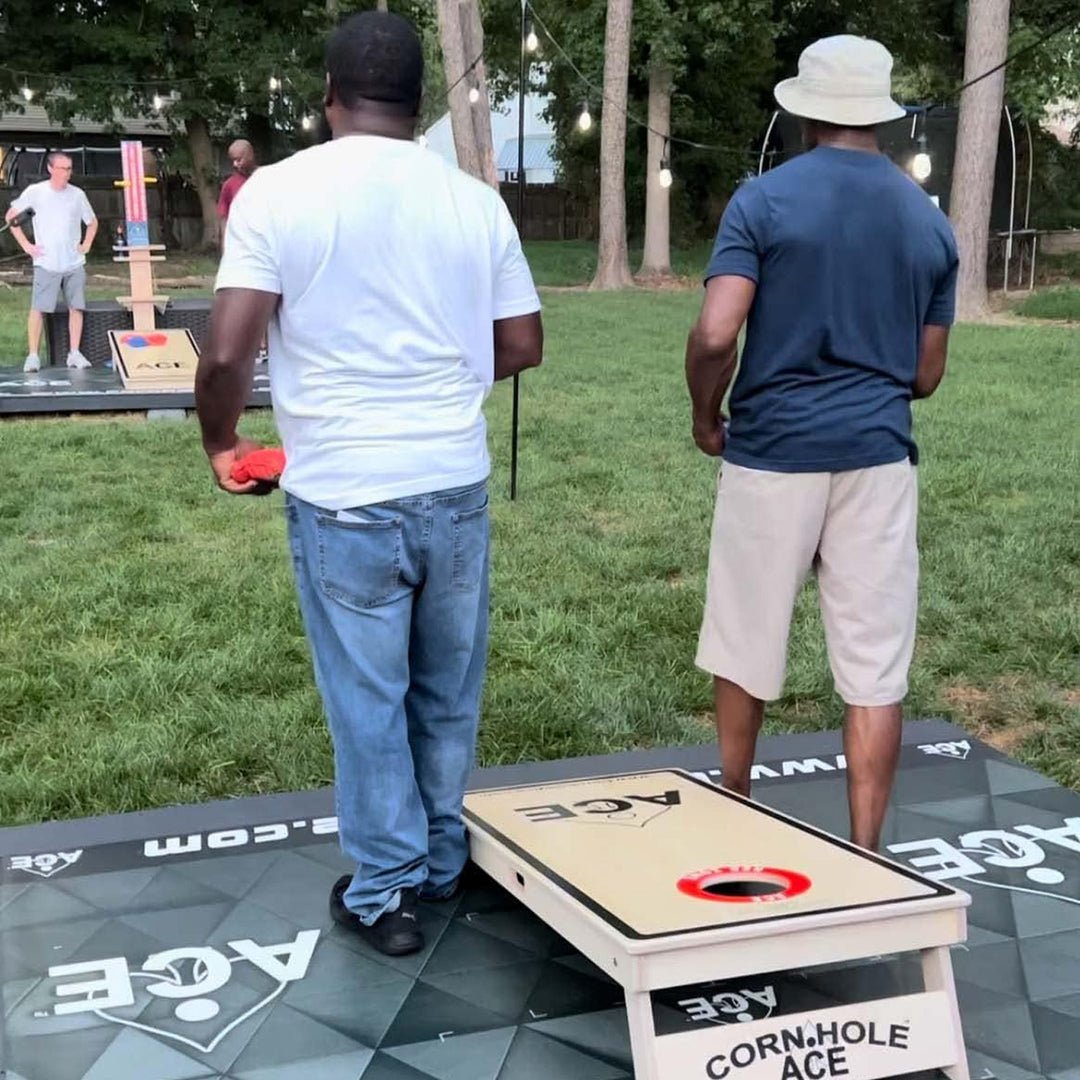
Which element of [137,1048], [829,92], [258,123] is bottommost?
[137,1048]

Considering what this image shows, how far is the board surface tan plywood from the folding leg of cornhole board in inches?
273

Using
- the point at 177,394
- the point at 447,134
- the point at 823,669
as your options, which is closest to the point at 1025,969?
the point at 823,669

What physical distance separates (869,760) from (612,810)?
55cm

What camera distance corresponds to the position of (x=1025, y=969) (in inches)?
103

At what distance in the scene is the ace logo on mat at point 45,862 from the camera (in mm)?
3016

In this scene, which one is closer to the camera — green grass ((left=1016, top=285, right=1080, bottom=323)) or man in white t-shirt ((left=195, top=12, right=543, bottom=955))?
man in white t-shirt ((left=195, top=12, right=543, bottom=955))

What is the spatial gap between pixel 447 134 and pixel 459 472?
39.5 m

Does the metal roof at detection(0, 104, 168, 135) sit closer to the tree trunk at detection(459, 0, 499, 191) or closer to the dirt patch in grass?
the tree trunk at detection(459, 0, 499, 191)

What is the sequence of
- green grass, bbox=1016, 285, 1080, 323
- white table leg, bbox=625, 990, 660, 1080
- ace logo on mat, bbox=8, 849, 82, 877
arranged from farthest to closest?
green grass, bbox=1016, 285, 1080, 323, ace logo on mat, bbox=8, 849, 82, 877, white table leg, bbox=625, 990, 660, 1080

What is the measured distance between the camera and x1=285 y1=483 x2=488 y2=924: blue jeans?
8.08ft

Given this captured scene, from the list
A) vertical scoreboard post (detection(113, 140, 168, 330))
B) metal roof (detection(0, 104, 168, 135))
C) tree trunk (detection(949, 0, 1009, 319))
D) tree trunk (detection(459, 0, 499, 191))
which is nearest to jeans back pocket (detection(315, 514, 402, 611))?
vertical scoreboard post (detection(113, 140, 168, 330))

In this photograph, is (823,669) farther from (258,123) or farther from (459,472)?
(258,123)

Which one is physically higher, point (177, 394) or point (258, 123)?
point (258, 123)

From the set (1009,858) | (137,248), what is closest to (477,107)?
(137,248)
